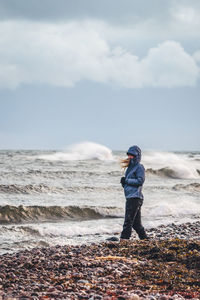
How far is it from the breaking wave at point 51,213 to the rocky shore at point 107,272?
631 cm

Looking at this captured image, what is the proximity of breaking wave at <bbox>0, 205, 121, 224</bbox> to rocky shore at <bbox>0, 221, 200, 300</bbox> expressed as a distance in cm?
631

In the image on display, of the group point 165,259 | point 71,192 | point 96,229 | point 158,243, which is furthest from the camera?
point 71,192

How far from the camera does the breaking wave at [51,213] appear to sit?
Answer: 52.5 feet

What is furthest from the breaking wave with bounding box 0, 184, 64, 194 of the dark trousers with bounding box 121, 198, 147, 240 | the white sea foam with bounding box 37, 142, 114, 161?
the white sea foam with bounding box 37, 142, 114, 161

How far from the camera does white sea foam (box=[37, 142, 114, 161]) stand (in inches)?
1977

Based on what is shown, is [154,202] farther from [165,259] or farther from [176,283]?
[176,283]

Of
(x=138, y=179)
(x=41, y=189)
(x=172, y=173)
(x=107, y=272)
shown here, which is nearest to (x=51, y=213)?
(x=41, y=189)

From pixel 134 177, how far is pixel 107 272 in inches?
139

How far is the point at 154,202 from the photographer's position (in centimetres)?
1933

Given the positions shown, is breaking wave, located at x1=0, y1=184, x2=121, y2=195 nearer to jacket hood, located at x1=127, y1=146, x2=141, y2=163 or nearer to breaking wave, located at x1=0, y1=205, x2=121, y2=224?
breaking wave, located at x1=0, y1=205, x2=121, y2=224

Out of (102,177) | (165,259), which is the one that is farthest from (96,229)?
(102,177)

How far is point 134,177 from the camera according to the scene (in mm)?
10492

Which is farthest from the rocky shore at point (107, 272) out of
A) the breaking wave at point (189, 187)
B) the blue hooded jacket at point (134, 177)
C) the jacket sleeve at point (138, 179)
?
the breaking wave at point (189, 187)

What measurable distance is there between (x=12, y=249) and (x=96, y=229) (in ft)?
11.2
